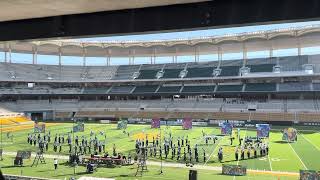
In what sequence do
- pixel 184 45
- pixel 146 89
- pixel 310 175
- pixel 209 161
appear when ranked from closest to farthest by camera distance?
pixel 310 175, pixel 209 161, pixel 184 45, pixel 146 89

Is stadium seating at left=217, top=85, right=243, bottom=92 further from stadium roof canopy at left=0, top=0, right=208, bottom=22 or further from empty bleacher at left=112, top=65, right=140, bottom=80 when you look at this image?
stadium roof canopy at left=0, top=0, right=208, bottom=22

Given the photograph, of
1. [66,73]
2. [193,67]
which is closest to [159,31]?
[193,67]

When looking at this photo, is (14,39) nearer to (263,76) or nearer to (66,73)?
(263,76)

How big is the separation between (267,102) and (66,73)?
118 feet

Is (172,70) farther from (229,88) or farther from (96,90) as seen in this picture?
(96,90)

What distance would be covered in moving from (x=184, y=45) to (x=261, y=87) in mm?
14711

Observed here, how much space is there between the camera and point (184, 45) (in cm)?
6241

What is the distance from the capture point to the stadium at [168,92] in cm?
3789

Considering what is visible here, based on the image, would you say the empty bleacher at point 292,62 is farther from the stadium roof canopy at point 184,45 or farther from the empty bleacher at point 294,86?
the empty bleacher at point 294,86

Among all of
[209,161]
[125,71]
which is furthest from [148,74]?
[209,161]

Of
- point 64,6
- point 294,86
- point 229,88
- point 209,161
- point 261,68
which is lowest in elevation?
point 209,161

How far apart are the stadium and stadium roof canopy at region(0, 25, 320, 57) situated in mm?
170

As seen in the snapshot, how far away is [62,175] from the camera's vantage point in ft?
66.1

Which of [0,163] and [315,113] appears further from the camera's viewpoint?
[315,113]
